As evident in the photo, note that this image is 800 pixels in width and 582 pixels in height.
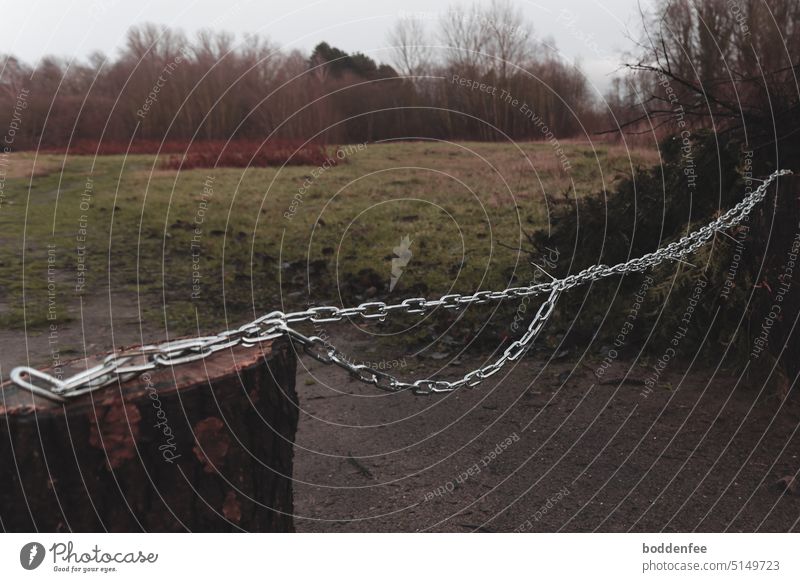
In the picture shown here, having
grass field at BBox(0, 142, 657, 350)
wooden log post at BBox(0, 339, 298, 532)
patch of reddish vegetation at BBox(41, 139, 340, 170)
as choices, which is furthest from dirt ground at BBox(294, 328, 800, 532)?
patch of reddish vegetation at BBox(41, 139, 340, 170)

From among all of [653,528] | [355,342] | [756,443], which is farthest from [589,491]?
[355,342]

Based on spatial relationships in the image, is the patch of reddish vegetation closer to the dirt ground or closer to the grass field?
the grass field

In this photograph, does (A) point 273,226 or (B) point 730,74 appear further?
(A) point 273,226

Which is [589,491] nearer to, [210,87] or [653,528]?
[653,528]

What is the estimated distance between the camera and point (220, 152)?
9.64 m

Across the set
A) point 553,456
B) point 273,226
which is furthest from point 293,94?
point 553,456

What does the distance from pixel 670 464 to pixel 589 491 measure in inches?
18.5

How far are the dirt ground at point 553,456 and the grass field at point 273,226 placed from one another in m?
1.96

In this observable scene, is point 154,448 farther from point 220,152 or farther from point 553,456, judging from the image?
point 220,152

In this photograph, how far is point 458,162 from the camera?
988 cm

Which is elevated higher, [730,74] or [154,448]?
[730,74]
